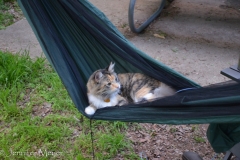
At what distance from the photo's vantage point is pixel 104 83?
5.63 feet

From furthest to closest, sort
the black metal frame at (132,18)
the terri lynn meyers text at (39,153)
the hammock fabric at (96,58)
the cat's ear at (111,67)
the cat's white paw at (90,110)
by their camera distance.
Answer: the black metal frame at (132,18)
the terri lynn meyers text at (39,153)
the cat's ear at (111,67)
the cat's white paw at (90,110)
the hammock fabric at (96,58)

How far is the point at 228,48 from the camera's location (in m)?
3.09

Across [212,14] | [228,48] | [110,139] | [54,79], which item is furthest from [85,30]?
[212,14]

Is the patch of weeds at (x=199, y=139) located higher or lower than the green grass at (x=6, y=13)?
higher

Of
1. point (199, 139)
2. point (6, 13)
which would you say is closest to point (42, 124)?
point (199, 139)

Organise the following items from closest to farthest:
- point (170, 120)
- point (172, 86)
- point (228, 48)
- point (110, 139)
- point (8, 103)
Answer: point (170, 120)
point (172, 86)
point (110, 139)
point (8, 103)
point (228, 48)

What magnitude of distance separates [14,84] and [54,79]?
298 millimetres

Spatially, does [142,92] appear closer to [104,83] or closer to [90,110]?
[104,83]

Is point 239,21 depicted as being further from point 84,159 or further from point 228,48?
point 84,159

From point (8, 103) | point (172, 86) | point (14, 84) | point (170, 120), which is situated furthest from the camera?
point (14, 84)

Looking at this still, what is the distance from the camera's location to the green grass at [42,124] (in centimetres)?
192

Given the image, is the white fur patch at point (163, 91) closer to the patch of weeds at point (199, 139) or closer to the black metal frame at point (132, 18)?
the patch of weeds at point (199, 139)

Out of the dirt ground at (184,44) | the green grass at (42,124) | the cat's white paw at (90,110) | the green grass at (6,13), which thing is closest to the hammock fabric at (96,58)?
the cat's white paw at (90,110)

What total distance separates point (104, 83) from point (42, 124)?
65cm
